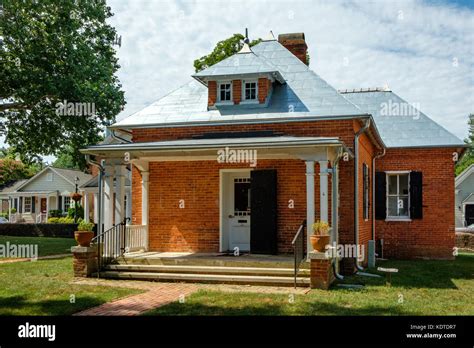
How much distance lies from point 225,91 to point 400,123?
7.72 m

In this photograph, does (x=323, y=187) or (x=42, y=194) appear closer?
(x=323, y=187)

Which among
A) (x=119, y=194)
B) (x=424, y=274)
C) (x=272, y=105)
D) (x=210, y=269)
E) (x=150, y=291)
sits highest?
(x=272, y=105)

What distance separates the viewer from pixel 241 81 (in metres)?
15.0

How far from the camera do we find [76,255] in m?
12.6

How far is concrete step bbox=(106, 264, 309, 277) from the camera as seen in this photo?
11.6 metres

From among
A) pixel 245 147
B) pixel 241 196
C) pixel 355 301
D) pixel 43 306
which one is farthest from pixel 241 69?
pixel 43 306

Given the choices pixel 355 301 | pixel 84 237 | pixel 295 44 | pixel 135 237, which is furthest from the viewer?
pixel 295 44

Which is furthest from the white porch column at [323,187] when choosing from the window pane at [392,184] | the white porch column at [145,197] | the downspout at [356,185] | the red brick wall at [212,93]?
the window pane at [392,184]

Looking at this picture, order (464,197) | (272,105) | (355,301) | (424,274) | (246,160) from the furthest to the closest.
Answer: (464,197) → (272,105) → (246,160) → (424,274) → (355,301)

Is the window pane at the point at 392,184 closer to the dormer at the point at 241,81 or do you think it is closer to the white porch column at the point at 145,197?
the dormer at the point at 241,81

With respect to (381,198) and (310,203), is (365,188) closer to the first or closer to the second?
(381,198)

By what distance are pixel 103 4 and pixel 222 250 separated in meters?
13.3

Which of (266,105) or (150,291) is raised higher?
(266,105)

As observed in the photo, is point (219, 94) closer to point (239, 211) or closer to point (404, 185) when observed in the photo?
point (239, 211)
